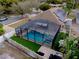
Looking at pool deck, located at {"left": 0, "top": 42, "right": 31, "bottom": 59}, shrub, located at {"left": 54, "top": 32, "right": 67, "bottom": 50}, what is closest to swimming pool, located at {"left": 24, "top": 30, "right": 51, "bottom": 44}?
shrub, located at {"left": 54, "top": 32, "right": 67, "bottom": 50}

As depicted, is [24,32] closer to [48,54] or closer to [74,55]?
[48,54]

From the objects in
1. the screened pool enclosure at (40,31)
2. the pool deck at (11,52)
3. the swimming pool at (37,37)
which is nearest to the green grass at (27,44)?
the screened pool enclosure at (40,31)

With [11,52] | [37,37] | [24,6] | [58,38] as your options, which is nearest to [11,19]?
[24,6]

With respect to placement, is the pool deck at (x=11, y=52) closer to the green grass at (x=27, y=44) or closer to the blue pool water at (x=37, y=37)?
the green grass at (x=27, y=44)

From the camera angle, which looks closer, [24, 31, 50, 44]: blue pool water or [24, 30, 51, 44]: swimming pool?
[24, 30, 51, 44]: swimming pool

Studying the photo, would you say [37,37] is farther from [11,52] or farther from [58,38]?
[11,52]

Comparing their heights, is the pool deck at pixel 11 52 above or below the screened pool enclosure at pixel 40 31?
below

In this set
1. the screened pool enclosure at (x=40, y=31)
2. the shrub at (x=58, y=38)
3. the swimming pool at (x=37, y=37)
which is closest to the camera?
the shrub at (x=58, y=38)

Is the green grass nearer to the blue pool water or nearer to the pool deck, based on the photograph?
the blue pool water
